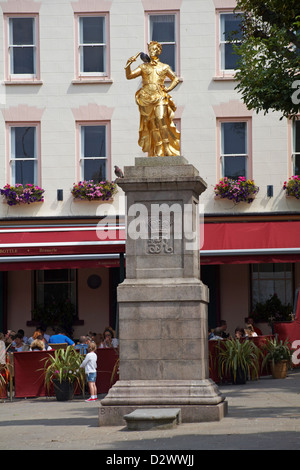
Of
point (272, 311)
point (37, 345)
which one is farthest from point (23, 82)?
point (37, 345)

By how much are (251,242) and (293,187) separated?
2.49 meters

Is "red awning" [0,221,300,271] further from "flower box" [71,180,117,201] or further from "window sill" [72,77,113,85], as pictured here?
"window sill" [72,77,113,85]

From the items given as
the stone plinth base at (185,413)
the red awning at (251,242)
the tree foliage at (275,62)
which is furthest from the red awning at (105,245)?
the stone plinth base at (185,413)

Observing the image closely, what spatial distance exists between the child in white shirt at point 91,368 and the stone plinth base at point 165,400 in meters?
4.54

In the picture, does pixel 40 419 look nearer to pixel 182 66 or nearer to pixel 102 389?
pixel 102 389

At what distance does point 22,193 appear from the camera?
26.4m

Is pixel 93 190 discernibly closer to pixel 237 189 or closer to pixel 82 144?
pixel 82 144

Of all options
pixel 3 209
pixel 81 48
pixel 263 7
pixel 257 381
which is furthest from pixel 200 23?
pixel 257 381

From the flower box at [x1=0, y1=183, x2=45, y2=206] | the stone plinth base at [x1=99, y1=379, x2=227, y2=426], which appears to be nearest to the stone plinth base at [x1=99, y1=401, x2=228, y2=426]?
the stone plinth base at [x1=99, y1=379, x2=227, y2=426]

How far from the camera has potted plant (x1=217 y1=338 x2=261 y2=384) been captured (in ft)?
64.4

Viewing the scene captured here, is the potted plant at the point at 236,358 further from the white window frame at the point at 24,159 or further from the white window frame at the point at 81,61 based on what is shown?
the white window frame at the point at 81,61

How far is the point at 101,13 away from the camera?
27484 mm
